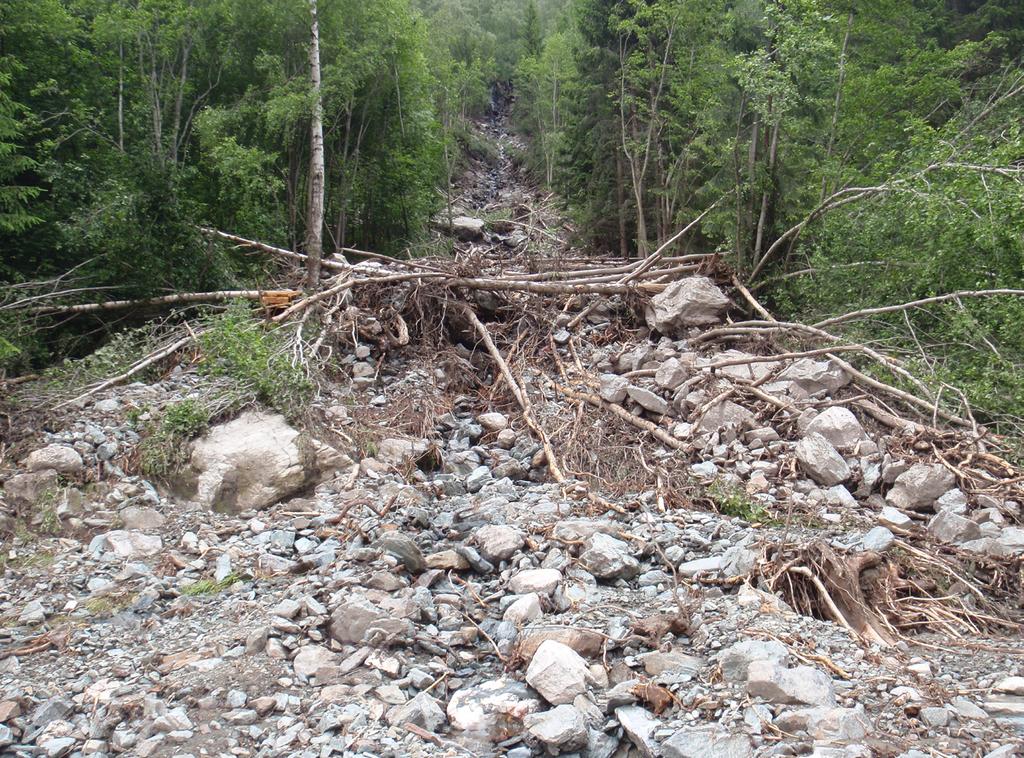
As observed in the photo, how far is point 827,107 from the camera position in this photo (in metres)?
10.2

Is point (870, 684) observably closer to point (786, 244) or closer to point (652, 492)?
point (652, 492)

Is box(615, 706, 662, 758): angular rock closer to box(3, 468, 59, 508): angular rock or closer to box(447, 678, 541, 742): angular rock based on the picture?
box(447, 678, 541, 742): angular rock

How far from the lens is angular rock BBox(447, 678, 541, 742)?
3.03 meters

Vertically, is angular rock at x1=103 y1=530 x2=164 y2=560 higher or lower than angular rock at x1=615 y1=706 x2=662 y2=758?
lower

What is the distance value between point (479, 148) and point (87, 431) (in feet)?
96.3

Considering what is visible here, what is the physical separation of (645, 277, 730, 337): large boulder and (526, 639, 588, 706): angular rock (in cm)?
595

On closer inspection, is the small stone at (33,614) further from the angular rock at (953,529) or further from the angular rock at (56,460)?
the angular rock at (953,529)

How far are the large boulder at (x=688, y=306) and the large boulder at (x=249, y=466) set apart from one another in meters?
4.75

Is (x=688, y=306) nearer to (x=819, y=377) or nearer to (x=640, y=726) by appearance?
(x=819, y=377)

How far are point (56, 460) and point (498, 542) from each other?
339 centimetres

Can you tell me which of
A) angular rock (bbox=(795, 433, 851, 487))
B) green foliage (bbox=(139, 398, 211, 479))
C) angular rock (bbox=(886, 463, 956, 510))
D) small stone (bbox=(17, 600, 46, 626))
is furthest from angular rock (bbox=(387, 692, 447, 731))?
angular rock (bbox=(886, 463, 956, 510))

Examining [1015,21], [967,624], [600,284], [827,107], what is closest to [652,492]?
[967,624]

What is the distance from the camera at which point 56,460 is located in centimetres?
520

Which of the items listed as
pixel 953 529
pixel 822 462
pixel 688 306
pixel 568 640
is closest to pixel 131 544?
pixel 568 640
